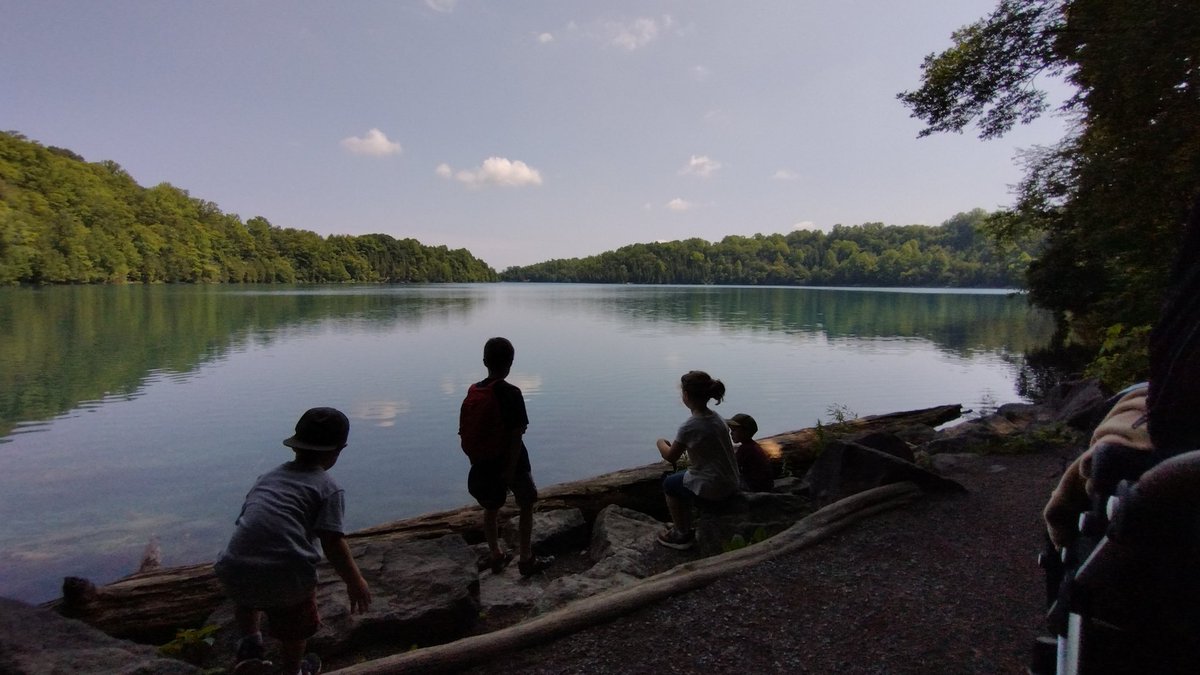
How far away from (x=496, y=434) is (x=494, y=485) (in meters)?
0.52

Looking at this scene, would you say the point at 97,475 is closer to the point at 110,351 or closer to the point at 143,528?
the point at 143,528

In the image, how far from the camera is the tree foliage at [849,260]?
139 meters

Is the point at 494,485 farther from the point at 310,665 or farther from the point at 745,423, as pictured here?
the point at 745,423

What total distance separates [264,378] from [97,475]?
8.61m

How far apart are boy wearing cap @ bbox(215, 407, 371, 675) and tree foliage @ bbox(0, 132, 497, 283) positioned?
2735 inches

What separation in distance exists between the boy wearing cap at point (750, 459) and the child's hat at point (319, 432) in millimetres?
4632

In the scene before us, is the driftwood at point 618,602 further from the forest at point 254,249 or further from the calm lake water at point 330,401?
the forest at point 254,249

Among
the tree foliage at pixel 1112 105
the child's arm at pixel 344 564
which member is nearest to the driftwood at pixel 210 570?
the child's arm at pixel 344 564

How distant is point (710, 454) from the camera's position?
561 cm

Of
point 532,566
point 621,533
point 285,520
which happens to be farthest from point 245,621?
point 621,533

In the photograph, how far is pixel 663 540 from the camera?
6.03 metres

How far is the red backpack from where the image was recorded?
193 inches

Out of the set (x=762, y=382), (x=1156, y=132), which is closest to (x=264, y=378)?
(x=762, y=382)

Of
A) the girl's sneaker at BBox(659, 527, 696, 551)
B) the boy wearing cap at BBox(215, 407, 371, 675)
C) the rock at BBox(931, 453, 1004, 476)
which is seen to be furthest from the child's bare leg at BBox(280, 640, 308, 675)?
the rock at BBox(931, 453, 1004, 476)
